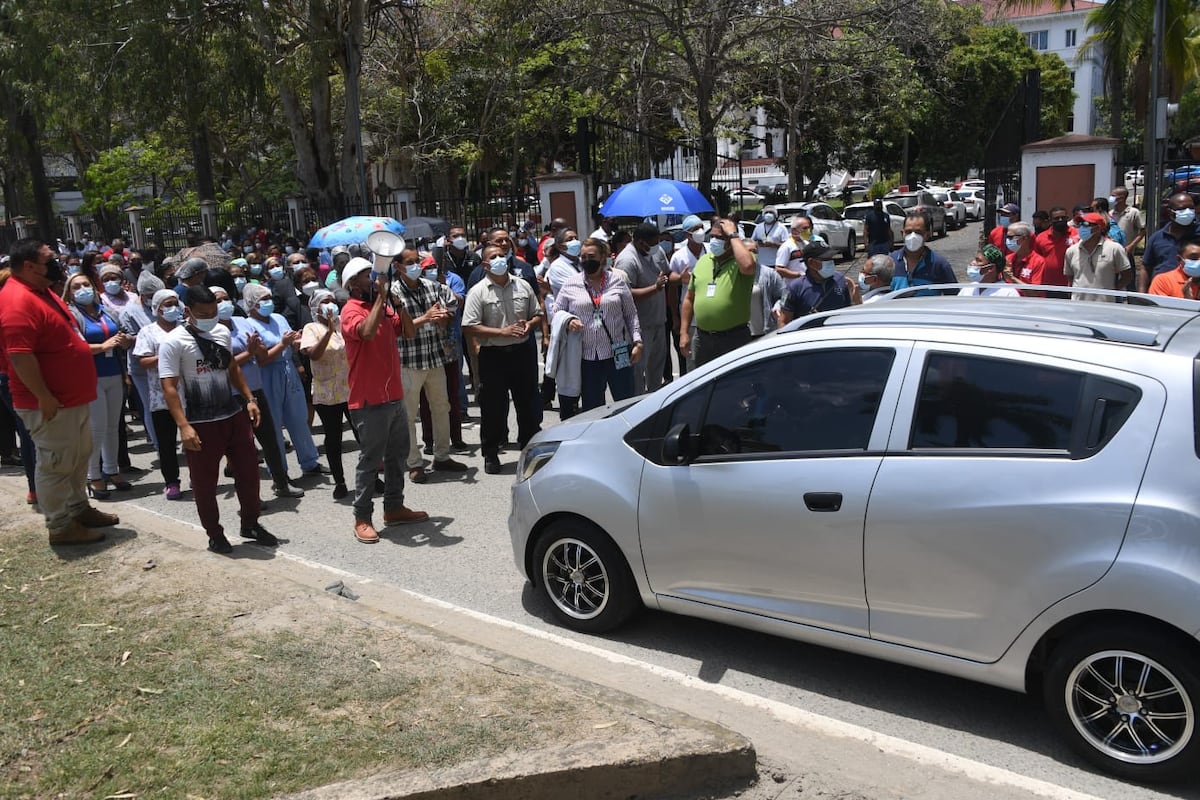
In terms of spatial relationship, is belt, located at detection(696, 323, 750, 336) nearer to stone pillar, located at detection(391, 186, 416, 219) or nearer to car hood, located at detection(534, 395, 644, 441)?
car hood, located at detection(534, 395, 644, 441)

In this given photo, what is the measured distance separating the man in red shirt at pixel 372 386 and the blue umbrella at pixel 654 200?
7567 mm

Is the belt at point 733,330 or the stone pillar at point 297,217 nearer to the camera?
the belt at point 733,330

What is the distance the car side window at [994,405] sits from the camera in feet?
13.2

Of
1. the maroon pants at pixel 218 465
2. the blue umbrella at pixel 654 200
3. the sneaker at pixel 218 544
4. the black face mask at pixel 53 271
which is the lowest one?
the sneaker at pixel 218 544

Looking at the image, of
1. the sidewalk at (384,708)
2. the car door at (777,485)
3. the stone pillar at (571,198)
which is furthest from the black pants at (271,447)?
the stone pillar at (571,198)

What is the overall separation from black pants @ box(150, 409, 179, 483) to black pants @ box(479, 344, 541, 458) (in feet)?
8.43

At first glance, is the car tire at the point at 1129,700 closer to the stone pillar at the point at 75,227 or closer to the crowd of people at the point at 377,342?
the crowd of people at the point at 377,342

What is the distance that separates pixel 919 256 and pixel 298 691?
6.34 meters

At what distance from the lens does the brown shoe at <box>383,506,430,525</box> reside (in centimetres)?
759

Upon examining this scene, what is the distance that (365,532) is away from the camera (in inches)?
289

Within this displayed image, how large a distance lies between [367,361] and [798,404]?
3.40 metres

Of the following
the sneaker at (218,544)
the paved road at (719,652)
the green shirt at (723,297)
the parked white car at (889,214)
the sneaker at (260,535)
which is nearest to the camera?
the paved road at (719,652)

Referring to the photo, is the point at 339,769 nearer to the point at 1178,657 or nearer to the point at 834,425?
the point at 834,425

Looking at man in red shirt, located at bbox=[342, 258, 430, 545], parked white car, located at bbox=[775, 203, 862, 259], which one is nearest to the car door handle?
man in red shirt, located at bbox=[342, 258, 430, 545]
